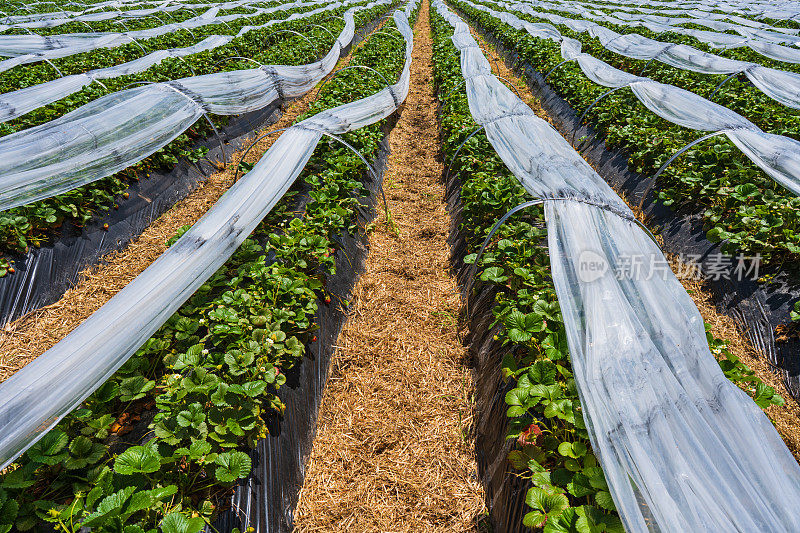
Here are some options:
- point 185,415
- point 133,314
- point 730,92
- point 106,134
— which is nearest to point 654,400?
point 185,415

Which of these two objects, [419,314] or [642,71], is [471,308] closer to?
[419,314]

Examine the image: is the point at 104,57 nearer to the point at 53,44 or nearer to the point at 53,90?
the point at 53,44

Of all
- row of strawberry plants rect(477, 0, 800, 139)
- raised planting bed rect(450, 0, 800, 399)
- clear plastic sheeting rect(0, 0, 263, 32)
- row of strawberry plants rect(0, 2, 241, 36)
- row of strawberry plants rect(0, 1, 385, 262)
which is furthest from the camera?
clear plastic sheeting rect(0, 0, 263, 32)

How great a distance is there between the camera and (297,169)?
4074 mm

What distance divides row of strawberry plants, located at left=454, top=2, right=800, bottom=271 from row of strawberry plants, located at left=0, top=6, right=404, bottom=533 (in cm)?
419

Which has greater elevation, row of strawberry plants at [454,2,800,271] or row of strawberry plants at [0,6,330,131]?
row of strawberry plants at [454,2,800,271]

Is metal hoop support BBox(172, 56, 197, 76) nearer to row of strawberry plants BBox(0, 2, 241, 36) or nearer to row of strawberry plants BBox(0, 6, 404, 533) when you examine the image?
row of strawberry plants BBox(0, 6, 404, 533)

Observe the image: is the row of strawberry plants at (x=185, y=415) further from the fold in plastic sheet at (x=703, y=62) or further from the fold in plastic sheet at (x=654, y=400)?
the fold in plastic sheet at (x=703, y=62)

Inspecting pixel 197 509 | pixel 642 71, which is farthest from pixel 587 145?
pixel 197 509

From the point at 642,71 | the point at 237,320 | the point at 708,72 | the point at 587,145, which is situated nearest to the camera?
the point at 237,320

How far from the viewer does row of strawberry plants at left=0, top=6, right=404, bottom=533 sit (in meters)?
1.68

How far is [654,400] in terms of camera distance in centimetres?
179

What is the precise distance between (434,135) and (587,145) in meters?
2.85

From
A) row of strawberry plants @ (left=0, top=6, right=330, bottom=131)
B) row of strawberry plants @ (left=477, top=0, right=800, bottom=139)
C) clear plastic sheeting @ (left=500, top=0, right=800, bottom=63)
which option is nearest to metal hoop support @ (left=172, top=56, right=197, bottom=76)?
row of strawberry plants @ (left=0, top=6, right=330, bottom=131)
